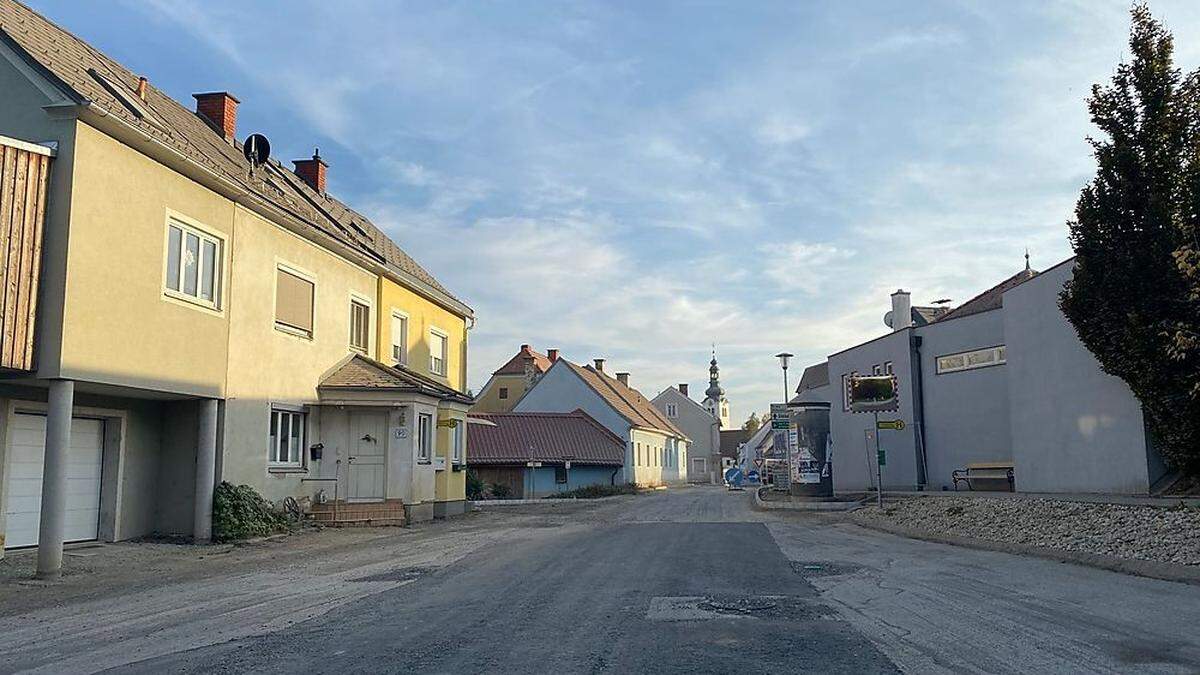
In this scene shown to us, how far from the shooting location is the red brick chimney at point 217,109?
23.7m

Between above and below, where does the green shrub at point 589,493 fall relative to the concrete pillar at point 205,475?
below

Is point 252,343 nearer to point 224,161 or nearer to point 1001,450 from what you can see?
point 224,161

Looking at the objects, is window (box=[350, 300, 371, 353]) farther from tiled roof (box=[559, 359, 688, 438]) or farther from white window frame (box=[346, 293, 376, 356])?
tiled roof (box=[559, 359, 688, 438])

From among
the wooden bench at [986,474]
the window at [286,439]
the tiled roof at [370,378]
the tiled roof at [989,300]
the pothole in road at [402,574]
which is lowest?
the pothole in road at [402,574]

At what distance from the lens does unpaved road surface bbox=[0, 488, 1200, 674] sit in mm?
7230

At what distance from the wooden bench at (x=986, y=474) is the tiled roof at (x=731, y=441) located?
8149 centimetres

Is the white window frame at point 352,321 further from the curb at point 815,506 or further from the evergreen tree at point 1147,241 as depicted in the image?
the evergreen tree at point 1147,241

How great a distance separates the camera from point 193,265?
677 inches

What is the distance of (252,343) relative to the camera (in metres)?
19.1

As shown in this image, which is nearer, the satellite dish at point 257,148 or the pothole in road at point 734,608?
the pothole in road at point 734,608

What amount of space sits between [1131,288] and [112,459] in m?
18.8

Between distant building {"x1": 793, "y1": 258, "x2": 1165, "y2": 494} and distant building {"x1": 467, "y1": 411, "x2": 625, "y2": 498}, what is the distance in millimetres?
12996

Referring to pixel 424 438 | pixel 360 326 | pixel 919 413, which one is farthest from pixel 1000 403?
pixel 360 326

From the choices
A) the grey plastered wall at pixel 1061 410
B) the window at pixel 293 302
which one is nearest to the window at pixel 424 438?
the window at pixel 293 302
